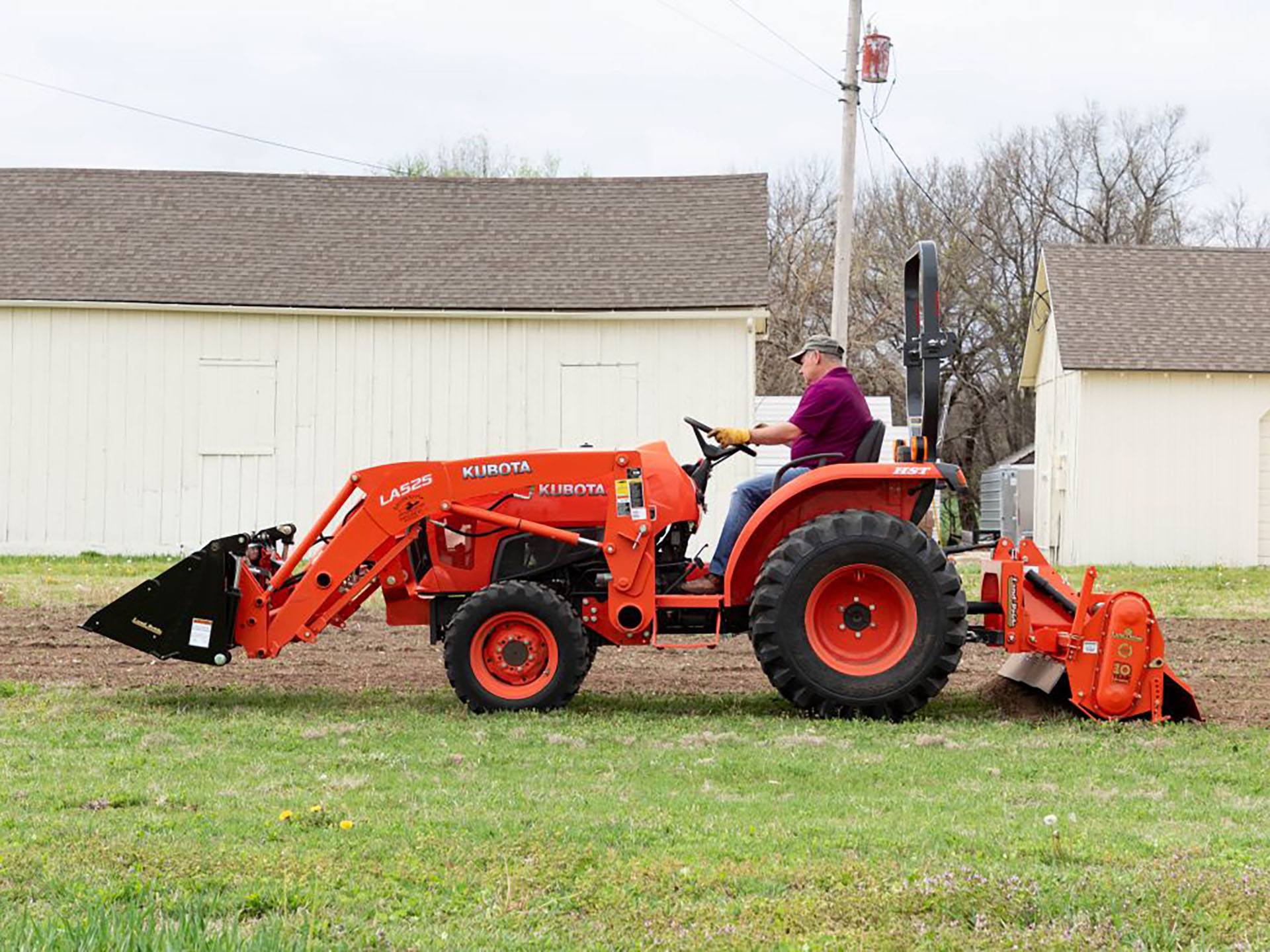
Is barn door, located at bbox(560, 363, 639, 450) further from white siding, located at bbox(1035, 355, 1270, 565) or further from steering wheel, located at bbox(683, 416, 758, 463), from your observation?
steering wheel, located at bbox(683, 416, 758, 463)

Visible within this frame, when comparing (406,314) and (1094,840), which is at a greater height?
(406,314)

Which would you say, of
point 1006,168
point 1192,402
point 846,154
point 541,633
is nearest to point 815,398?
point 541,633

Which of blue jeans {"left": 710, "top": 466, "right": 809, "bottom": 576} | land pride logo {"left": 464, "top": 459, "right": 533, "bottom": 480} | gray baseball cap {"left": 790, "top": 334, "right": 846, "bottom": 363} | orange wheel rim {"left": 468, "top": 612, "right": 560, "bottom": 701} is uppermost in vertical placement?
gray baseball cap {"left": 790, "top": 334, "right": 846, "bottom": 363}

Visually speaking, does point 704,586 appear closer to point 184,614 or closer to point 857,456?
point 857,456

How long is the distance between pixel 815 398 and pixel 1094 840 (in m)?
3.68

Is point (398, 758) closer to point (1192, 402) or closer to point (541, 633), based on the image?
point (541, 633)

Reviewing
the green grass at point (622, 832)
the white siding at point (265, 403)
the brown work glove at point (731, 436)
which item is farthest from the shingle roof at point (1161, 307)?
the green grass at point (622, 832)

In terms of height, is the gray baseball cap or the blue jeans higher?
the gray baseball cap

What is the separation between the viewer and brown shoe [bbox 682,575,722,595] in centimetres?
885

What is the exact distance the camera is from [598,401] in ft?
70.0

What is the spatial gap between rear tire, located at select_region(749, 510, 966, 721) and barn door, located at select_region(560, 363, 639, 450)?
12.8m

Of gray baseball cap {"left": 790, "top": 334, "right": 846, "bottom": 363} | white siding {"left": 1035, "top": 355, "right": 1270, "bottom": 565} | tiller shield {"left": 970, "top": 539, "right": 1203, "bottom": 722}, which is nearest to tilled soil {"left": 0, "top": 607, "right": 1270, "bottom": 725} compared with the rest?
tiller shield {"left": 970, "top": 539, "right": 1203, "bottom": 722}

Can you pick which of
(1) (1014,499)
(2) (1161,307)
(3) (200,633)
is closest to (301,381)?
(2) (1161,307)

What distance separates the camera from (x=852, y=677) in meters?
8.45
